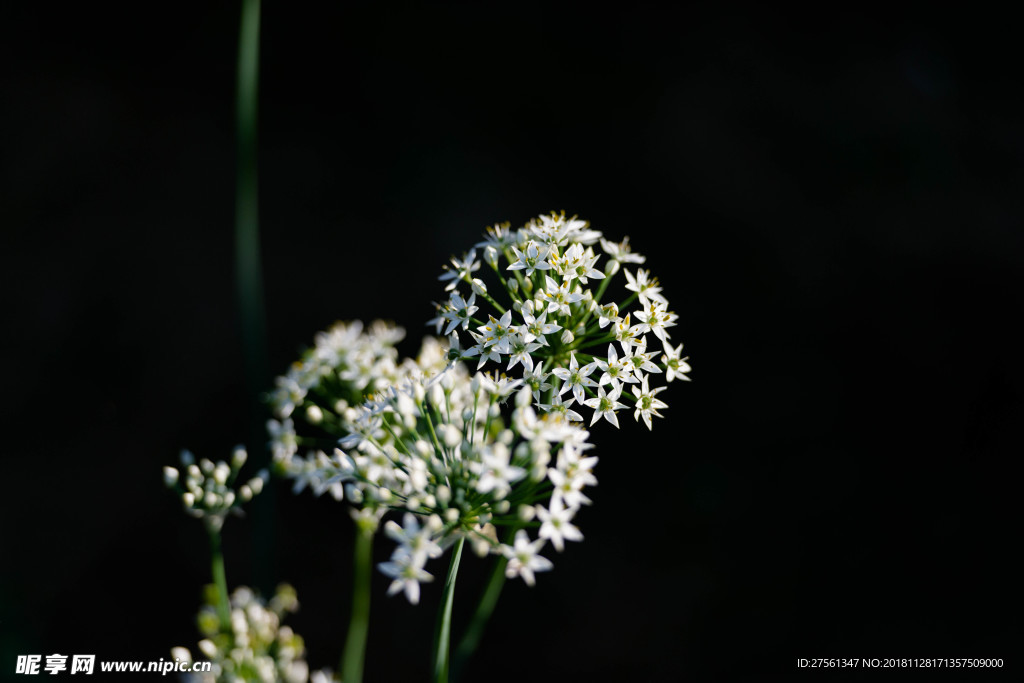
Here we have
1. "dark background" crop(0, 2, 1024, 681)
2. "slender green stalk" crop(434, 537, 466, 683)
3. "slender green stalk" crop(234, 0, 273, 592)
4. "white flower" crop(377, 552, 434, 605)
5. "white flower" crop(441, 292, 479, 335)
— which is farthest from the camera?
"dark background" crop(0, 2, 1024, 681)

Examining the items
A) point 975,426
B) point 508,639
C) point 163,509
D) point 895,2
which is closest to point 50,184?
point 163,509

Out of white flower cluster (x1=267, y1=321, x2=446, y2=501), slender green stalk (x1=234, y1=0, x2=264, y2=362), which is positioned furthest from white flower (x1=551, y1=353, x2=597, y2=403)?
slender green stalk (x1=234, y1=0, x2=264, y2=362)

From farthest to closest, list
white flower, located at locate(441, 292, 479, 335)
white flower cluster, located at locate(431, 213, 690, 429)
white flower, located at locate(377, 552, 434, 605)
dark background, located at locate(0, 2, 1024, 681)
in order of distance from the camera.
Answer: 1. dark background, located at locate(0, 2, 1024, 681)
2. white flower, located at locate(441, 292, 479, 335)
3. white flower cluster, located at locate(431, 213, 690, 429)
4. white flower, located at locate(377, 552, 434, 605)

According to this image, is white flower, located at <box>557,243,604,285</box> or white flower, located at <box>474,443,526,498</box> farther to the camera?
white flower, located at <box>557,243,604,285</box>

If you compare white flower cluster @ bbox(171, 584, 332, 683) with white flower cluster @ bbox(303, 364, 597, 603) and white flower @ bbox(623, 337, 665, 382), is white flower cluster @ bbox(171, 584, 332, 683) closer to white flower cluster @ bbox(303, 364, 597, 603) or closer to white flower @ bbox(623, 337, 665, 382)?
white flower cluster @ bbox(303, 364, 597, 603)

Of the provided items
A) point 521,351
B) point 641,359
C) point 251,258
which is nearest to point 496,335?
point 521,351

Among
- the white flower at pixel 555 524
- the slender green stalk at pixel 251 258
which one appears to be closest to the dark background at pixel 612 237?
the slender green stalk at pixel 251 258

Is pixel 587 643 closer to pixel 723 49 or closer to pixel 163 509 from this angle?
pixel 163 509

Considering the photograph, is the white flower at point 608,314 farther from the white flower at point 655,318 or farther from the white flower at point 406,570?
the white flower at point 406,570
